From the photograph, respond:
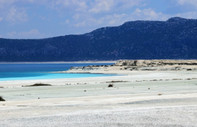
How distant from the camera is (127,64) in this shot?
10825 centimetres

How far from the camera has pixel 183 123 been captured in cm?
1225

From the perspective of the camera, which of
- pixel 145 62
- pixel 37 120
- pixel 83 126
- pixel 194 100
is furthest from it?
pixel 145 62

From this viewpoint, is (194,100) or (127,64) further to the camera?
(127,64)

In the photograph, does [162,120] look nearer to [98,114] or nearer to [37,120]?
[98,114]

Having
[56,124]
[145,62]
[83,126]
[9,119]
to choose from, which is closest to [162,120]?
[83,126]

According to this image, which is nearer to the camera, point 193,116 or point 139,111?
point 193,116

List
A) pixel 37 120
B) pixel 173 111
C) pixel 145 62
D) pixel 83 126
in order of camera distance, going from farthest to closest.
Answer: pixel 145 62
pixel 173 111
pixel 37 120
pixel 83 126

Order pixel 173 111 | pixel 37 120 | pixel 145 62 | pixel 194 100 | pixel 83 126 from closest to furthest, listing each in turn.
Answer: pixel 83 126 < pixel 37 120 < pixel 173 111 < pixel 194 100 < pixel 145 62

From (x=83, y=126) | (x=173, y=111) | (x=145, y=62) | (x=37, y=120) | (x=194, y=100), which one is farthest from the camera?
(x=145, y=62)

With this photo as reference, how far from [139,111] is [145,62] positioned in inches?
3611

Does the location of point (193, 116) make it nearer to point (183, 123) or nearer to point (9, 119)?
point (183, 123)

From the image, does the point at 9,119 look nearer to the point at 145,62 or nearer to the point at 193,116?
the point at 193,116

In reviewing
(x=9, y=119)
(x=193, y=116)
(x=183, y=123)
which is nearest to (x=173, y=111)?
(x=193, y=116)

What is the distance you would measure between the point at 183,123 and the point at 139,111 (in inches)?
97.9
